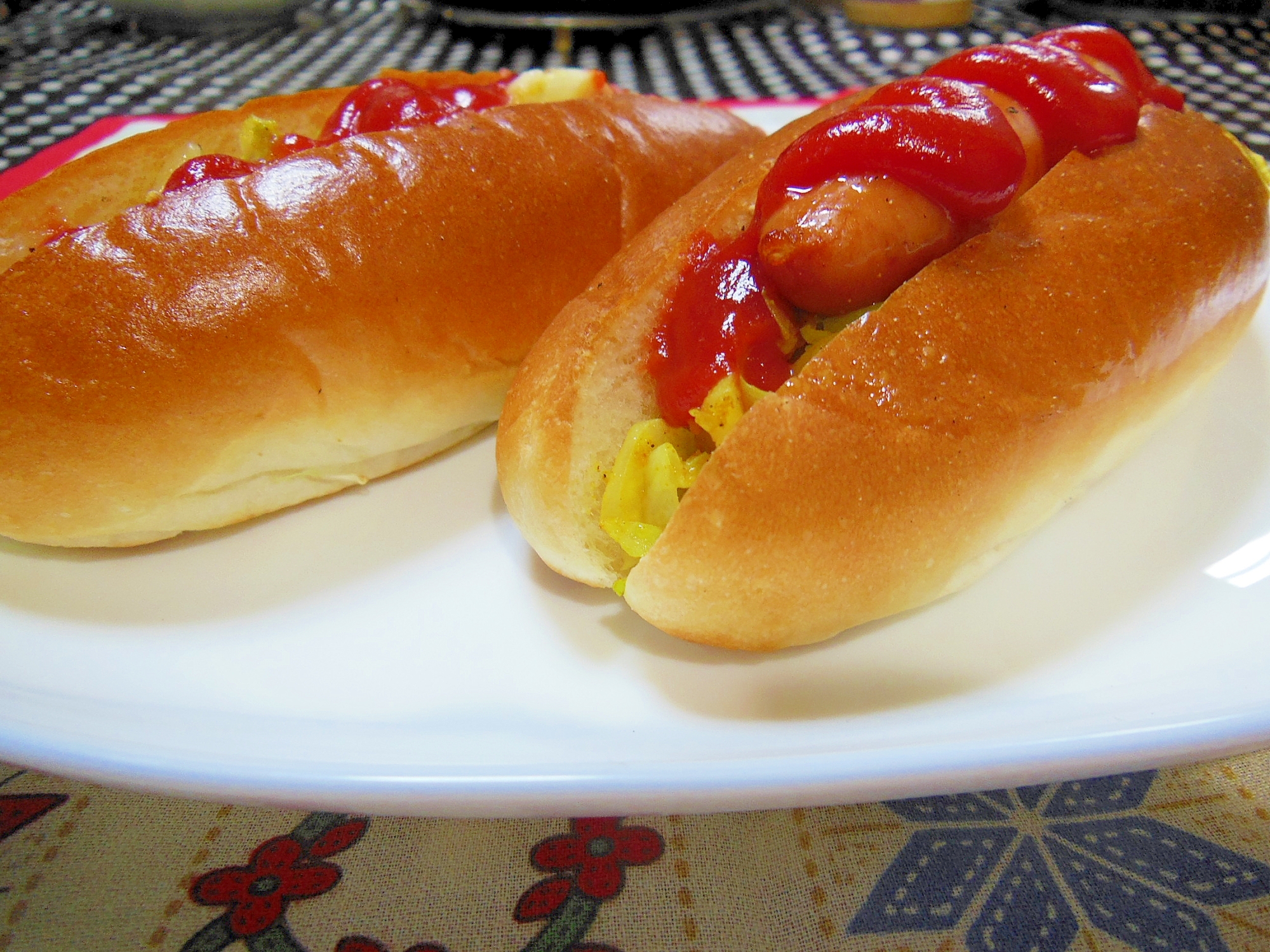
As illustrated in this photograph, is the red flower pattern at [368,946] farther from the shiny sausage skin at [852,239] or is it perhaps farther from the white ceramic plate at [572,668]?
the shiny sausage skin at [852,239]

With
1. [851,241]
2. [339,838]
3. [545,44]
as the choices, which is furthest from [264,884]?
[545,44]

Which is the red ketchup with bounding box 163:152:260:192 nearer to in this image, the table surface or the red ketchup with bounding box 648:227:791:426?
the red ketchup with bounding box 648:227:791:426

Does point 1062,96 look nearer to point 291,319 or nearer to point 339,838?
point 291,319

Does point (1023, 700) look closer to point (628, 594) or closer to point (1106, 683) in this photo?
point (1106, 683)

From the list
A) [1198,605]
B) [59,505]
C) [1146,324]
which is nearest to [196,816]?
[59,505]

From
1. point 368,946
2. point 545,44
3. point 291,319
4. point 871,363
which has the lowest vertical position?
point 368,946

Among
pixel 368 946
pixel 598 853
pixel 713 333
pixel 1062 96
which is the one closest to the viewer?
pixel 368 946

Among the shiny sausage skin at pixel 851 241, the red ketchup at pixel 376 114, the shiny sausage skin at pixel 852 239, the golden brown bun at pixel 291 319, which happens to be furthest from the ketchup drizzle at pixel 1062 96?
the red ketchup at pixel 376 114

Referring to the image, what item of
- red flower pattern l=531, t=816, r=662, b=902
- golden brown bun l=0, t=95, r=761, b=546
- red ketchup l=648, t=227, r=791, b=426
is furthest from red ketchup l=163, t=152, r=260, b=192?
red flower pattern l=531, t=816, r=662, b=902
